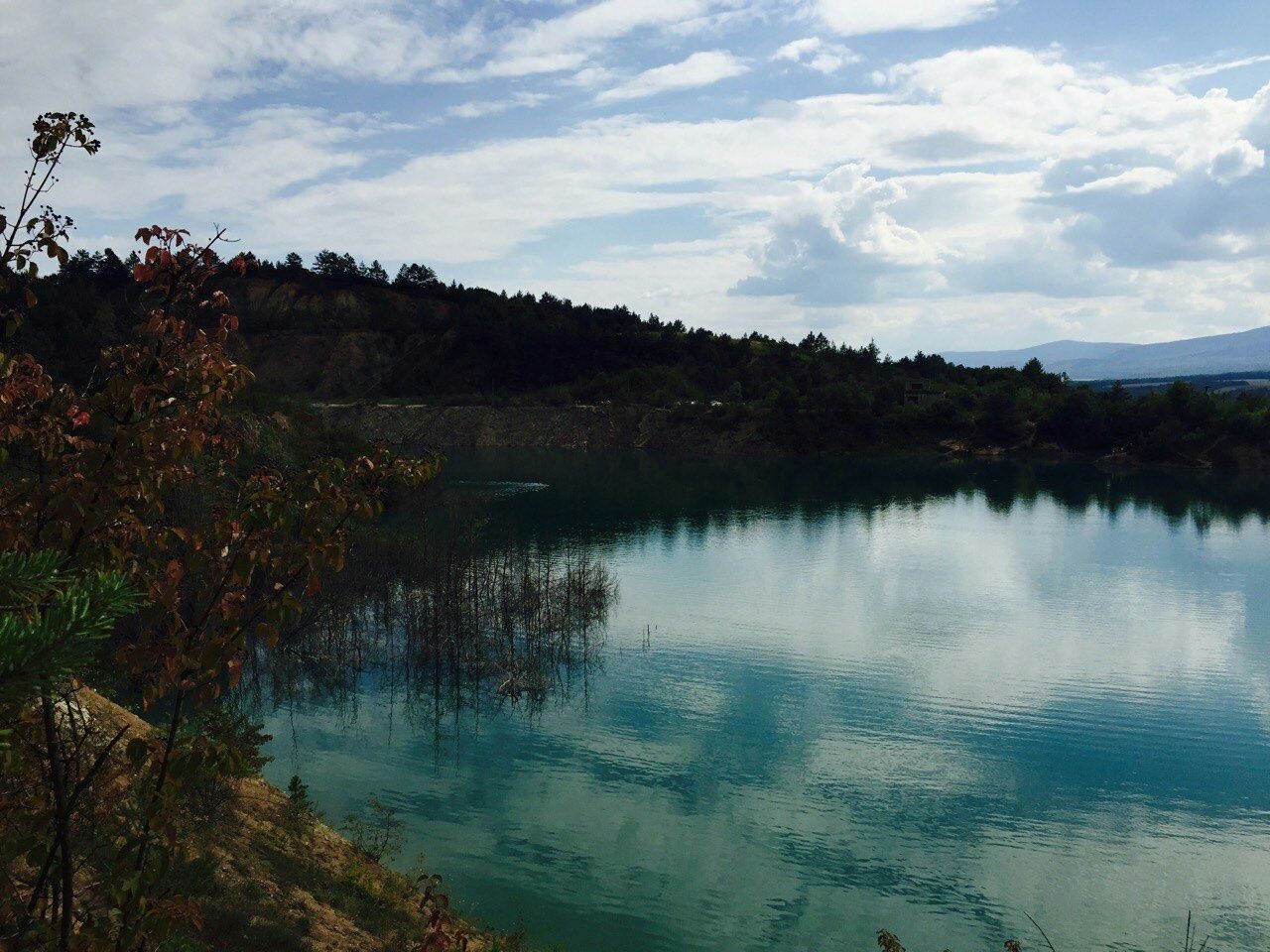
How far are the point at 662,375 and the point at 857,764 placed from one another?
10147cm

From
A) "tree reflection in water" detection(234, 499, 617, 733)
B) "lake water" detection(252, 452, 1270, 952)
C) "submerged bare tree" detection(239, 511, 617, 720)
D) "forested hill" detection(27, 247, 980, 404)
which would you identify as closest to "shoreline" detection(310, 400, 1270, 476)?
"forested hill" detection(27, 247, 980, 404)

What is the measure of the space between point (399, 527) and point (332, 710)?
20005 millimetres

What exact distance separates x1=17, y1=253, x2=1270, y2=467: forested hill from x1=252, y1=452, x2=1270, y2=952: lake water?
58.6m

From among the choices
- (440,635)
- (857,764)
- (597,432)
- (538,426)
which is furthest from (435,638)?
(538,426)

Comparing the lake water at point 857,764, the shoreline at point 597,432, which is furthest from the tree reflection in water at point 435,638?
the shoreline at point 597,432

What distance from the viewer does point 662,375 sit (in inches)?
4798

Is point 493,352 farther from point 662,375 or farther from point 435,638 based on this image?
point 435,638

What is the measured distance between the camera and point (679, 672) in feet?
93.5

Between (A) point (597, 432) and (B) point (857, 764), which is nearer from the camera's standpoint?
(B) point (857, 764)

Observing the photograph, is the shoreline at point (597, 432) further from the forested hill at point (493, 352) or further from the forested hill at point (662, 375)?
the forested hill at point (493, 352)

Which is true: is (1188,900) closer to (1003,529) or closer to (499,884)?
(499,884)

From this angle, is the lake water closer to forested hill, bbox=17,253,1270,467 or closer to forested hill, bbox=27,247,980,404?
forested hill, bbox=17,253,1270,467

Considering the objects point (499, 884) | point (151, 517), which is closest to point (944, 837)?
point (499, 884)

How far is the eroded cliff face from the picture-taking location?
107125 millimetres
